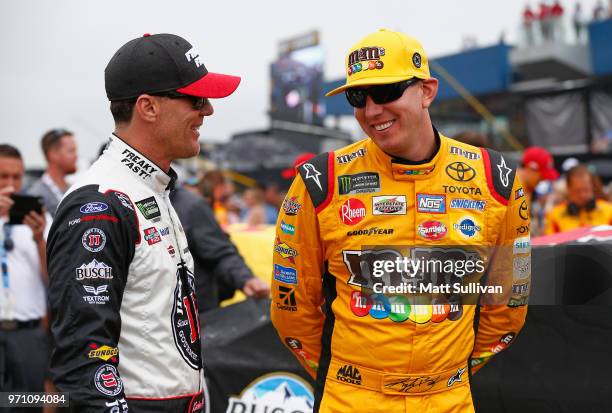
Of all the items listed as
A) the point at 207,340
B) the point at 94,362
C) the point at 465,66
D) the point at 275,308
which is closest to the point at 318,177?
the point at 275,308

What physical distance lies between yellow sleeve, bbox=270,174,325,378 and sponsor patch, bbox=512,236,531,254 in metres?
0.69

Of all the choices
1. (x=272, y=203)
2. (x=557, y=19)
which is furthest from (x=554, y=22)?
(x=272, y=203)

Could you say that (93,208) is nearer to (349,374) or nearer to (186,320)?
(186,320)

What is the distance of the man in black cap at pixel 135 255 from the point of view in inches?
73.1

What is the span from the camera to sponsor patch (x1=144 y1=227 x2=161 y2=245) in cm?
208

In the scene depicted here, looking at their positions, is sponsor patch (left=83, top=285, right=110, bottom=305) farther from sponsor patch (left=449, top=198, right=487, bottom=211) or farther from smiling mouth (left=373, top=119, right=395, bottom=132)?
sponsor patch (left=449, top=198, right=487, bottom=211)

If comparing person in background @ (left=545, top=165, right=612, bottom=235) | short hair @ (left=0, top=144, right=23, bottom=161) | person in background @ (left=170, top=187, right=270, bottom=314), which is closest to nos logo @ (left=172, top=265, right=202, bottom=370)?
person in background @ (left=170, top=187, right=270, bottom=314)

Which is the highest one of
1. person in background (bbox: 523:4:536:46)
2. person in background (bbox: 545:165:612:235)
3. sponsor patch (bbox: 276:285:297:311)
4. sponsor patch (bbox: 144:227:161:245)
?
person in background (bbox: 523:4:536:46)

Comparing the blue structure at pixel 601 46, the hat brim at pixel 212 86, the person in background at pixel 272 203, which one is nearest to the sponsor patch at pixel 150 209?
the hat brim at pixel 212 86

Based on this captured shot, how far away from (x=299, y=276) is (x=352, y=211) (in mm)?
342

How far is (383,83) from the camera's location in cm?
234

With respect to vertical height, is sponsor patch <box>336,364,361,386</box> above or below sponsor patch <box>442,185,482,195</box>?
below

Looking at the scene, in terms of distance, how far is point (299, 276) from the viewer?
2.58 meters

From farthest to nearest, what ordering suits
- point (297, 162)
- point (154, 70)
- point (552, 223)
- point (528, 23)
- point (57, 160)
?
point (528, 23), point (552, 223), point (297, 162), point (57, 160), point (154, 70)
